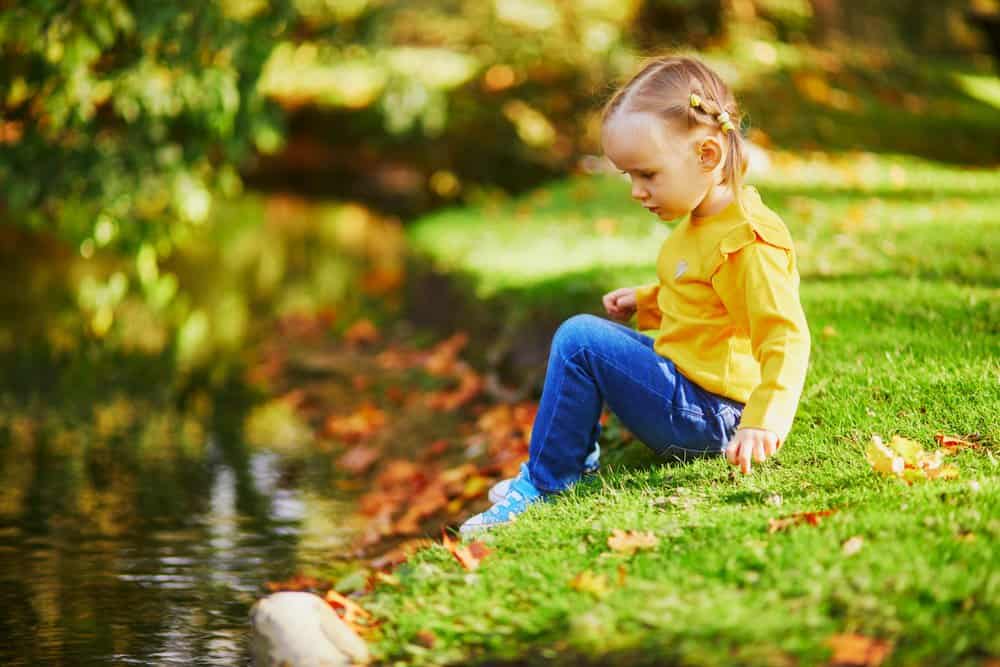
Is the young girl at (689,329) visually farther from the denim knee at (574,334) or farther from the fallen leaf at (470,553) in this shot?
the fallen leaf at (470,553)

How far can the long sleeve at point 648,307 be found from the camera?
4.16 meters

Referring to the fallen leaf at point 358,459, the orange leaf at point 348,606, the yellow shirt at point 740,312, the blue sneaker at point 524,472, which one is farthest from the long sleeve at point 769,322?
the fallen leaf at point 358,459

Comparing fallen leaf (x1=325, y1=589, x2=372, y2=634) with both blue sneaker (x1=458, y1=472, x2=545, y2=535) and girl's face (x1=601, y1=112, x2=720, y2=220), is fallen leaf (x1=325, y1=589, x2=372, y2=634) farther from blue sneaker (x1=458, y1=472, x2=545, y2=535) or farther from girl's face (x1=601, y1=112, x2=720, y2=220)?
girl's face (x1=601, y1=112, x2=720, y2=220)

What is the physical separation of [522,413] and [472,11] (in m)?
8.52

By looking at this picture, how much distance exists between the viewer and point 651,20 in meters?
16.4

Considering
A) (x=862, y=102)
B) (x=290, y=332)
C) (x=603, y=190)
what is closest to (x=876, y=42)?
(x=862, y=102)

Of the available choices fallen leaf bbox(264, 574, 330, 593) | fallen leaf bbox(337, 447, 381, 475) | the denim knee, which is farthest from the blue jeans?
fallen leaf bbox(337, 447, 381, 475)

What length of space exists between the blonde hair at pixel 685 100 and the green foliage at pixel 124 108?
3958 millimetres

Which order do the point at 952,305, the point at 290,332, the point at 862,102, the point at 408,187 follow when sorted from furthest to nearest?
1. the point at 408,187
2. the point at 862,102
3. the point at 290,332
4. the point at 952,305

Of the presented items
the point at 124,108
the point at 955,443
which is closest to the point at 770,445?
the point at 955,443

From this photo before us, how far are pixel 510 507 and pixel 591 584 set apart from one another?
841mm

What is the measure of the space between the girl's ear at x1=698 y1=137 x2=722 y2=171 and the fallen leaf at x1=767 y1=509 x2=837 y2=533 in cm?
104

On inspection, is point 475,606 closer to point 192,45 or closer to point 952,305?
point 952,305

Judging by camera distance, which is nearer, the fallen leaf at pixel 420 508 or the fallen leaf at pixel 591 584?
the fallen leaf at pixel 591 584
